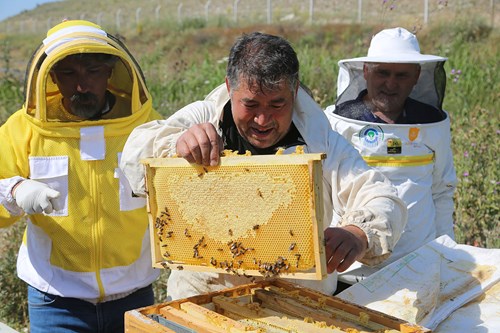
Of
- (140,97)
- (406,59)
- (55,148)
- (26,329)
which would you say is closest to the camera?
(55,148)

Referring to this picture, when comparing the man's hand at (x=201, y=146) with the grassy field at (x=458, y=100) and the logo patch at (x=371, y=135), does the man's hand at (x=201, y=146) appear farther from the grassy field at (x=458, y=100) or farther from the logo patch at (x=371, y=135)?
the grassy field at (x=458, y=100)

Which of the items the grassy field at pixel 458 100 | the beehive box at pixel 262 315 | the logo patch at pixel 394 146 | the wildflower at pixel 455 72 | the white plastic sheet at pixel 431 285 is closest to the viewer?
the beehive box at pixel 262 315

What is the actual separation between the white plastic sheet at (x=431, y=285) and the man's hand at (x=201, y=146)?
755 millimetres

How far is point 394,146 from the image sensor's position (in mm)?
3506

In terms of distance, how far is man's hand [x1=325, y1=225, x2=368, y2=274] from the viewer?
6.75ft

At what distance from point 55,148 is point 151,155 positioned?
0.78m

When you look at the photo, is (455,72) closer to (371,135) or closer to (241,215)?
(371,135)

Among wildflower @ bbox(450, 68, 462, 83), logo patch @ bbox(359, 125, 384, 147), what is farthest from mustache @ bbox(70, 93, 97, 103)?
wildflower @ bbox(450, 68, 462, 83)

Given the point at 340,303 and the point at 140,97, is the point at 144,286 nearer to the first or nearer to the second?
the point at 140,97

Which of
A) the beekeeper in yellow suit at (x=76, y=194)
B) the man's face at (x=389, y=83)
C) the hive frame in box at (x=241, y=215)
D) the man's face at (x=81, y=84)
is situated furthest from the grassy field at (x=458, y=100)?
the hive frame in box at (x=241, y=215)

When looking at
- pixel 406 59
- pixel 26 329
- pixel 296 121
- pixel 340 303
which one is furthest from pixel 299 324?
pixel 26 329

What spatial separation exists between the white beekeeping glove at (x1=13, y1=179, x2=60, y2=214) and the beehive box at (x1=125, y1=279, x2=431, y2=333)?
2.83 feet

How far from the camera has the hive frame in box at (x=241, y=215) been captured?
1963 mm

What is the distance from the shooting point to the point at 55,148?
300cm
